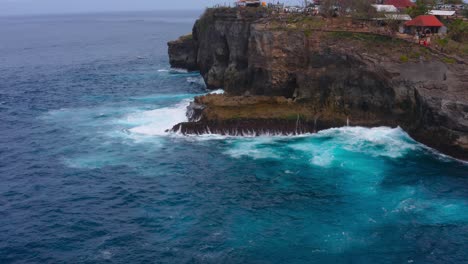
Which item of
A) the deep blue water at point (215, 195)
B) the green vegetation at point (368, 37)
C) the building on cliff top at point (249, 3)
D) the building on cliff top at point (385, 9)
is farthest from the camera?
the building on cliff top at point (249, 3)

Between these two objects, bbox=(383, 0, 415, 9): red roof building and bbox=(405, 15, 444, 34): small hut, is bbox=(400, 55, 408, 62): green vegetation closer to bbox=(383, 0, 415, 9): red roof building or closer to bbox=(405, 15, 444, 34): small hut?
bbox=(405, 15, 444, 34): small hut

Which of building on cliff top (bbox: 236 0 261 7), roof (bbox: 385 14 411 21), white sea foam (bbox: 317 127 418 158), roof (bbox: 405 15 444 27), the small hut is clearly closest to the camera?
white sea foam (bbox: 317 127 418 158)

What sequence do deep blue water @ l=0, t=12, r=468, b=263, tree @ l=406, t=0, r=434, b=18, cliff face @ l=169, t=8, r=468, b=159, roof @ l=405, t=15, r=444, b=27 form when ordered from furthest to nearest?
tree @ l=406, t=0, r=434, b=18, roof @ l=405, t=15, r=444, b=27, cliff face @ l=169, t=8, r=468, b=159, deep blue water @ l=0, t=12, r=468, b=263

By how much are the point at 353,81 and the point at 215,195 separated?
2971 cm

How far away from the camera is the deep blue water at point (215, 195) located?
38.1 m

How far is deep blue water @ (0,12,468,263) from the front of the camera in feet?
125

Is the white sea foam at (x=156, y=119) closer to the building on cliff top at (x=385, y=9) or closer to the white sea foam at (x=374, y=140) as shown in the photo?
the white sea foam at (x=374, y=140)

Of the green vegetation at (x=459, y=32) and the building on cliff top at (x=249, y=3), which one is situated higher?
the building on cliff top at (x=249, y=3)

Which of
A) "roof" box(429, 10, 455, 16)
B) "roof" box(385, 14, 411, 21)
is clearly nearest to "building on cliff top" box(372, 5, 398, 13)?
"roof" box(385, 14, 411, 21)

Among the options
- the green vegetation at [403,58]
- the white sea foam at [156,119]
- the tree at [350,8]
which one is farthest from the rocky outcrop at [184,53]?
the green vegetation at [403,58]

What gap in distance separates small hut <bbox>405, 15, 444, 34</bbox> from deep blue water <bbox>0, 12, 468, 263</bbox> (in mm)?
19751

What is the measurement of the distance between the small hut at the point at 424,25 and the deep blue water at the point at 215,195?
19.8 meters

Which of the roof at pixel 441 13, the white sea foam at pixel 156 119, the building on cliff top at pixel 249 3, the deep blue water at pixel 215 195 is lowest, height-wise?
the deep blue water at pixel 215 195

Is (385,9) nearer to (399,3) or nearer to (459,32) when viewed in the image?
(399,3)
